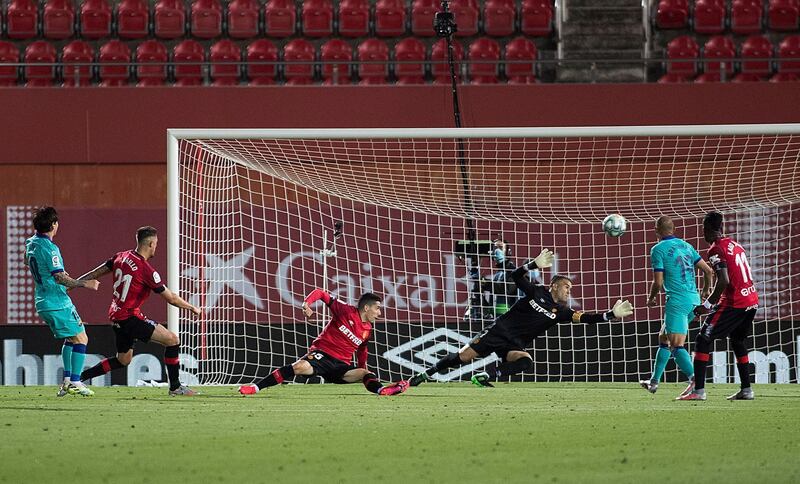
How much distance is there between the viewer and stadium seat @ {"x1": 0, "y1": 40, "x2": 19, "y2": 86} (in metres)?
17.8

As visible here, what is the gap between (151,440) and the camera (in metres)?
6.27

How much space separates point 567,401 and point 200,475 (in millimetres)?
4971

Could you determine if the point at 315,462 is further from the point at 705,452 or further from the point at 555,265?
the point at 555,265

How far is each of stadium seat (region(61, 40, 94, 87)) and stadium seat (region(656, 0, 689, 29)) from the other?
8757 millimetres

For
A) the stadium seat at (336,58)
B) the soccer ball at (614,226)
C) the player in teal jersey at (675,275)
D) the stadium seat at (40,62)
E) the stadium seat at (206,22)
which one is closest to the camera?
the player in teal jersey at (675,275)

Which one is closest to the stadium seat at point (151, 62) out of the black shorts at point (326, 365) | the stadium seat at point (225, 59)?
the stadium seat at point (225, 59)

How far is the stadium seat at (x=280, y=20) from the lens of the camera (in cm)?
1877

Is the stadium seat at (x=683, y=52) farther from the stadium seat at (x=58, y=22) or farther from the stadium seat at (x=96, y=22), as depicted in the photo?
the stadium seat at (x=58, y=22)

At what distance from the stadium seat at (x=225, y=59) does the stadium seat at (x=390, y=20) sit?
2195 millimetres

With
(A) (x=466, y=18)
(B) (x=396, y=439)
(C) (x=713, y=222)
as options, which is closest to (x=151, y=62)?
(A) (x=466, y=18)

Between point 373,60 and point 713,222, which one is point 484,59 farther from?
point 713,222

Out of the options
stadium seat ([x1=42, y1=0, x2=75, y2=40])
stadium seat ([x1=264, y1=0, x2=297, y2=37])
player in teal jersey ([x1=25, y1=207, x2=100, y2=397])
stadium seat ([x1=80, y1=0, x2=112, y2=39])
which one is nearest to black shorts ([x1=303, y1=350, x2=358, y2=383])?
player in teal jersey ([x1=25, y1=207, x2=100, y2=397])

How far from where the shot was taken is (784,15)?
18844 mm

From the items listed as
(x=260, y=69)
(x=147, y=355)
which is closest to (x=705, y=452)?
(x=147, y=355)
